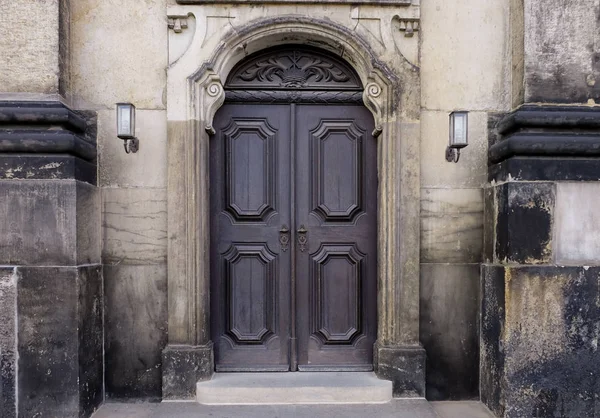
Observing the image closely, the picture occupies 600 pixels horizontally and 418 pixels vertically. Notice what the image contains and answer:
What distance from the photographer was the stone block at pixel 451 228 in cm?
425

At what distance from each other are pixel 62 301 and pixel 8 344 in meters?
0.52

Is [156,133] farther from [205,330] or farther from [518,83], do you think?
[518,83]

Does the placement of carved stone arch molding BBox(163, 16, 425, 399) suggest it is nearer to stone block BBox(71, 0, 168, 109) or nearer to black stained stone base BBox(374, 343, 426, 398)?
black stained stone base BBox(374, 343, 426, 398)

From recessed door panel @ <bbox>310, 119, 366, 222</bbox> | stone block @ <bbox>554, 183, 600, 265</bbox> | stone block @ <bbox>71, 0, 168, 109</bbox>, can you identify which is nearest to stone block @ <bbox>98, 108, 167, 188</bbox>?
stone block @ <bbox>71, 0, 168, 109</bbox>

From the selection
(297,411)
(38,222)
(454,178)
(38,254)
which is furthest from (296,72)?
(297,411)

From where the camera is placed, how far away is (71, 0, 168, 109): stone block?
4.16m

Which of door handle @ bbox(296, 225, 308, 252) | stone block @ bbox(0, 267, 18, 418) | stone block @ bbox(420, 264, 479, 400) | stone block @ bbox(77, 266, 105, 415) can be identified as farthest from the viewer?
door handle @ bbox(296, 225, 308, 252)

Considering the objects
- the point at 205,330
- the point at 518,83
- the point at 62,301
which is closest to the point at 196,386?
the point at 205,330

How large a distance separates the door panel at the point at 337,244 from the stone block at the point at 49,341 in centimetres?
196

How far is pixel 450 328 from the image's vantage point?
425cm

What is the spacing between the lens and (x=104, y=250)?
13.6 ft

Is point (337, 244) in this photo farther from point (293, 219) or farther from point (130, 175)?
point (130, 175)

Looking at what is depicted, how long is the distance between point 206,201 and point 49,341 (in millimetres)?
1690

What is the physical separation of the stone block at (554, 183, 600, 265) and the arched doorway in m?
1.56
